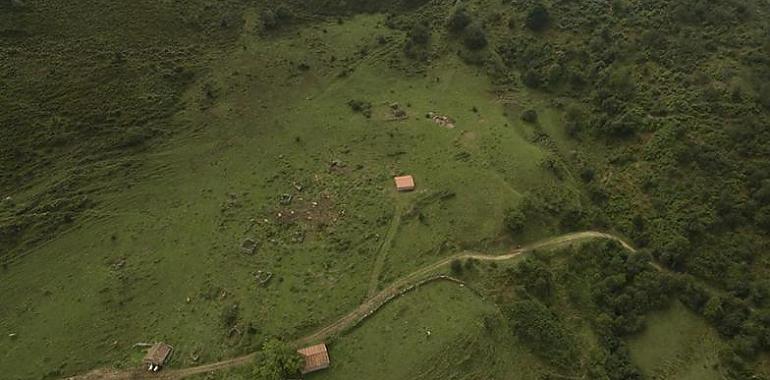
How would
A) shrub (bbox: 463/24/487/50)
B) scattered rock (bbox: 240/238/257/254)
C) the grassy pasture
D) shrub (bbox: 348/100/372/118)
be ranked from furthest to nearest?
shrub (bbox: 463/24/487/50)
shrub (bbox: 348/100/372/118)
scattered rock (bbox: 240/238/257/254)
the grassy pasture

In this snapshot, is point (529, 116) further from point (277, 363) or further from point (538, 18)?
point (277, 363)

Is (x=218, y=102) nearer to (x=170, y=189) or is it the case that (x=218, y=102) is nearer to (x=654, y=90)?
(x=170, y=189)

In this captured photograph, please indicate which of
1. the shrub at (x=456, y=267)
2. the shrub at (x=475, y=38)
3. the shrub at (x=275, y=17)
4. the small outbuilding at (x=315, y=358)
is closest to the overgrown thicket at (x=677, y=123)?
the shrub at (x=475, y=38)

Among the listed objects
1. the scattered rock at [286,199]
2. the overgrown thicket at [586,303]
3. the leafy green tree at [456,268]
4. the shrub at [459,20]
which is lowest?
the overgrown thicket at [586,303]

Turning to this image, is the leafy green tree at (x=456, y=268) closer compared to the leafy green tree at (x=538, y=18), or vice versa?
the leafy green tree at (x=456, y=268)

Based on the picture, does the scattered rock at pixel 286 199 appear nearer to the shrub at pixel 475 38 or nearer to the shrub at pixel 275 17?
the shrub at pixel 275 17

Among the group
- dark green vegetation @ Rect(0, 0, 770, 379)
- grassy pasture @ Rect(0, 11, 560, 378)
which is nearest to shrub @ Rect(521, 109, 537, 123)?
dark green vegetation @ Rect(0, 0, 770, 379)

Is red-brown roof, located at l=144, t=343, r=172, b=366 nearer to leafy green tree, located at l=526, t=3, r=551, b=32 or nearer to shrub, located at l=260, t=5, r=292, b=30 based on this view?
shrub, located at l=260, t=5, r=292, b=30

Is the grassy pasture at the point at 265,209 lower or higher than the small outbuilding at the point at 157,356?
higher
